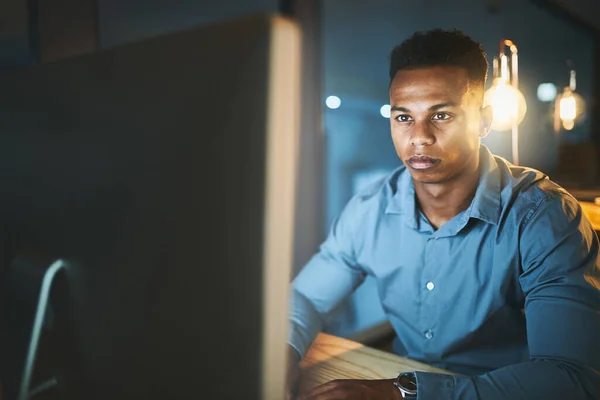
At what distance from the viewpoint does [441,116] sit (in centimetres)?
88

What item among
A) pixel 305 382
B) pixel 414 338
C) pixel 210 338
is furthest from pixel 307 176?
pixel 210 338

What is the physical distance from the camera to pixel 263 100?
13.0 inches

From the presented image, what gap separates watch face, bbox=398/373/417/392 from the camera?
724 millimetres

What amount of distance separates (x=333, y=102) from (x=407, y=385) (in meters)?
1.17

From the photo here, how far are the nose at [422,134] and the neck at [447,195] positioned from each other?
109 mm

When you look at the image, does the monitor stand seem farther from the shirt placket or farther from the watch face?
the shirt placket

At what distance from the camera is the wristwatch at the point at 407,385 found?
72cm

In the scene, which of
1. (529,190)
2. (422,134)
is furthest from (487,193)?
(422,134)

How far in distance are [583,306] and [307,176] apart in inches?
44.1

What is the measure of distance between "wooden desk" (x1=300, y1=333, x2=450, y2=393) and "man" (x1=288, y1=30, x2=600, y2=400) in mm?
29

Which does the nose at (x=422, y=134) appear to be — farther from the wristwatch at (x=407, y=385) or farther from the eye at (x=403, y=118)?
the wristwatch at (x=407, y=385)

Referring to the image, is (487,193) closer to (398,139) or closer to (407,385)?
(398,139)

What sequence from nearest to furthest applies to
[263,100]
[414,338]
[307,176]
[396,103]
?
[263,100], [396,103], [414,338], [307,176]

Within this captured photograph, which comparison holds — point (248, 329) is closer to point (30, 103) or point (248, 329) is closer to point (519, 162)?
point (30, 103)
